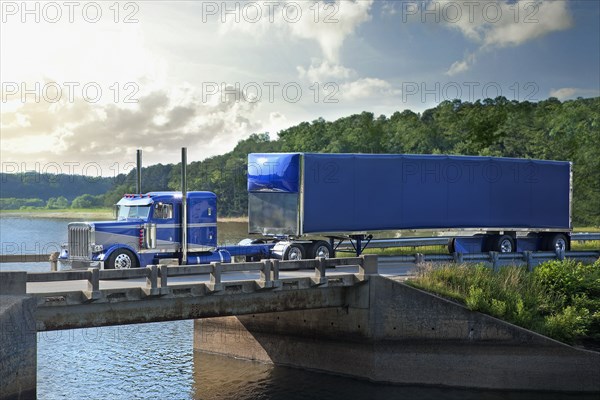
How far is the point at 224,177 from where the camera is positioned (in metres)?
147

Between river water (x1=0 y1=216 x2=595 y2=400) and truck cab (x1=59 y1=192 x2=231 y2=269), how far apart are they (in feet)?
11.5

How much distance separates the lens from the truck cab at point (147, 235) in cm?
2806

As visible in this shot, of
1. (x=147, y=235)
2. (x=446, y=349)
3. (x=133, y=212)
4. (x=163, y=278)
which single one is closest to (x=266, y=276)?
(x=163, y=278)

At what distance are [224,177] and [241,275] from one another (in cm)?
11992

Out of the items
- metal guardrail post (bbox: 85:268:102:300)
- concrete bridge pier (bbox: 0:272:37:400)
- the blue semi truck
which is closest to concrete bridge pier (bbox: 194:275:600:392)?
the blue semi truck

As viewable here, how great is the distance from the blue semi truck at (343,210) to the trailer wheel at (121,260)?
3cm

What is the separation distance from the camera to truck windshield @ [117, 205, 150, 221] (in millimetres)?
29266

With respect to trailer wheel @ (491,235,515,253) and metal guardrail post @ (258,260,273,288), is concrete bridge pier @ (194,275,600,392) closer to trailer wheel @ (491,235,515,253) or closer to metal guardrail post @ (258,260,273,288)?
metal guardrail post @ (258,260,273,288)

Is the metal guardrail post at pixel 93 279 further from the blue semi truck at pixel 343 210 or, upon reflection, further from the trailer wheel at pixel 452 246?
the trailer wheel at pixel 452 246

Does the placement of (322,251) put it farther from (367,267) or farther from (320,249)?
(367,267)

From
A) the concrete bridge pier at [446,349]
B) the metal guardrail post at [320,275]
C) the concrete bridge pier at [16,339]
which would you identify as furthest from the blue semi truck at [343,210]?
the concrete bridge pier at [16,339]

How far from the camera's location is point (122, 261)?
92.7 ft

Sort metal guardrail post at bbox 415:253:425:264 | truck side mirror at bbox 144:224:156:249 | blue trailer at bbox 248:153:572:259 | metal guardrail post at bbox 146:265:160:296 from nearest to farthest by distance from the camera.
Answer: metal guardrail post at bbox 146:265:160:296, truck side mirror at bbox 144:224:156:249, metal guardrail post at bbox 415:253:425:264, blue trailer at bbox 248:153:572:259

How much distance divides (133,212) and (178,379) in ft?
19.0
